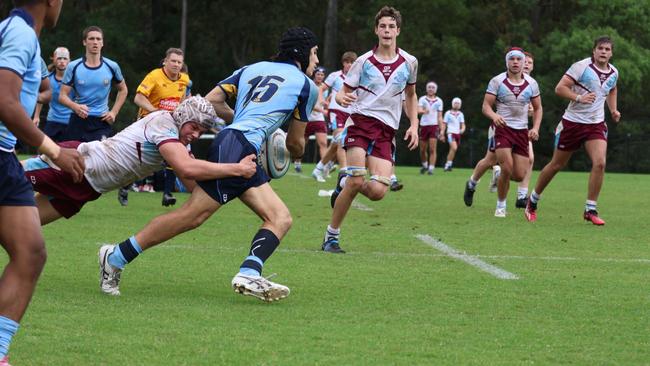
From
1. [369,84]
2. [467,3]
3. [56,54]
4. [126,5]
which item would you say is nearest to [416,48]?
[467,3]

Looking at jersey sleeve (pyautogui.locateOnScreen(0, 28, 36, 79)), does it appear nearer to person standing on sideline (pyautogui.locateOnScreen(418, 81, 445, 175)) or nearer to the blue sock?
the blue sock

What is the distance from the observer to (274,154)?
26.2 feet

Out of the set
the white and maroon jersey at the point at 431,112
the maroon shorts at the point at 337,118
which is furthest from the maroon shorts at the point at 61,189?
the white and maroon jersey at the point at 431,112

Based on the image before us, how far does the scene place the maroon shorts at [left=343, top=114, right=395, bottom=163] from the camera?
1101cm

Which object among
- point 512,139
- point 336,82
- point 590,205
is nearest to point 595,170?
point 590,205

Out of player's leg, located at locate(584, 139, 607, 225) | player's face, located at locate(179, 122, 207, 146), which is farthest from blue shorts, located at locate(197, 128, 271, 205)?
player's leg, located at locate(584, 139, 607, 225)

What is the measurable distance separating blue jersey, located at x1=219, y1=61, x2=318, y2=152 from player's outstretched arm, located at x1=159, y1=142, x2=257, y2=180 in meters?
0.44

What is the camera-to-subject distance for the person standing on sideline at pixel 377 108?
10812 mm

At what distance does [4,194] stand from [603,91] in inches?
405

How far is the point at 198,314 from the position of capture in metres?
Result: 6.97

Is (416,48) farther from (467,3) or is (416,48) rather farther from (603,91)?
(603,91)

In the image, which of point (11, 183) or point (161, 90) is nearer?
point (11, 183)

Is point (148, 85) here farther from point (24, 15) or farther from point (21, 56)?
point (21, 56)

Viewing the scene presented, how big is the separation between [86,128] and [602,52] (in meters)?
6.64
